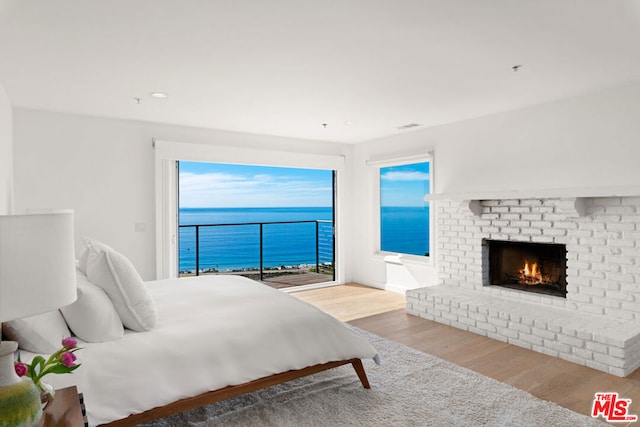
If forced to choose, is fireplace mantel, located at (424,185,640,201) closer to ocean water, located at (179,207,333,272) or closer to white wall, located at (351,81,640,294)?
white wall, located at (351,81,640,294)

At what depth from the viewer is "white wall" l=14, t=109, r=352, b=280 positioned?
4156 mm

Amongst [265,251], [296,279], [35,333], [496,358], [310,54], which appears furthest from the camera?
[265,251]

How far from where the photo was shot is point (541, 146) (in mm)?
4145

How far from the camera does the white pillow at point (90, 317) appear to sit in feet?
6.79

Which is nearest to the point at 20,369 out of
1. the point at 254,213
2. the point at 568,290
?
the point at 568,290

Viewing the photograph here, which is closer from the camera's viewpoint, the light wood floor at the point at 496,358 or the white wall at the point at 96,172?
the light wood floor at the point at 496,358

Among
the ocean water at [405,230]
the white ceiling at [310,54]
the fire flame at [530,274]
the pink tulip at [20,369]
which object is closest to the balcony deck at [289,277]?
the ocean water at [405,230]

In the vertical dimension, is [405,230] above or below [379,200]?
below

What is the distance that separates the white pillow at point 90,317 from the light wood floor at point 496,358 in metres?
2.56

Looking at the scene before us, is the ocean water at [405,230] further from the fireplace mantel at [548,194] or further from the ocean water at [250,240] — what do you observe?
the ocean water at [250,240]

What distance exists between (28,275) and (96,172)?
4.05m

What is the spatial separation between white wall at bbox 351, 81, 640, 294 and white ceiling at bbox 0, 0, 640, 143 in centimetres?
23

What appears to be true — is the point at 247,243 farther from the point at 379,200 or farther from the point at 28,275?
the point at 28,275

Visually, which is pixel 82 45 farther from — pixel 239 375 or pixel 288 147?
pixel 288 147
